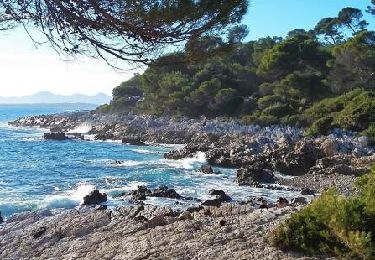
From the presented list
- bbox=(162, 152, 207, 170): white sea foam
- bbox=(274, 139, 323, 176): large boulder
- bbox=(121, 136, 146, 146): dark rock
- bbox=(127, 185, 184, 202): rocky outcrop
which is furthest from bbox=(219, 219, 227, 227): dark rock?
bbox=(121, 136, 146, 146): dark rock

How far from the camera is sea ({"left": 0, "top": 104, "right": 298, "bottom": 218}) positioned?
19156mm

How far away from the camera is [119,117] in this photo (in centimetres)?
5859

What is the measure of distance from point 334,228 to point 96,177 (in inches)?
825

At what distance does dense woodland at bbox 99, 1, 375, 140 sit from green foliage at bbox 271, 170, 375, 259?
20.9m

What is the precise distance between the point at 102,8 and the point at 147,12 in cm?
72

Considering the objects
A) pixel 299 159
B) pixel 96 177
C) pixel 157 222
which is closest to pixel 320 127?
pixel 299 159

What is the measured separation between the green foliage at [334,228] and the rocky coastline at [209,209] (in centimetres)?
23

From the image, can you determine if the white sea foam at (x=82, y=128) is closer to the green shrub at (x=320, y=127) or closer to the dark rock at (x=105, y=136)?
the dark rock at (x=105, y=136)

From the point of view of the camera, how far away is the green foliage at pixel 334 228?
5.96m

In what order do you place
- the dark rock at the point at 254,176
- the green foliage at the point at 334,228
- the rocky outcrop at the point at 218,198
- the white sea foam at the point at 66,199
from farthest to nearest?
the dark rock at the point at 254,176
the white sea foam at the point at 66,199
the rocky outcrop at the point at 218,198
the green foliage at the point at 334,228

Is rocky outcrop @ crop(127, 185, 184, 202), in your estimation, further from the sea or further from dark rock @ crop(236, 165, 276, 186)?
dark rock @ crop(236, 165, 276, 186)

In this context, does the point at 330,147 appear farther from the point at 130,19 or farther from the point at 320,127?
the point at 130,19

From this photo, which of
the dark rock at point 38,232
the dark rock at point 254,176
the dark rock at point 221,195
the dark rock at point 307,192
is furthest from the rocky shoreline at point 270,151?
the dark rock at point 38,232

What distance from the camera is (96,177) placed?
26.2 meters
